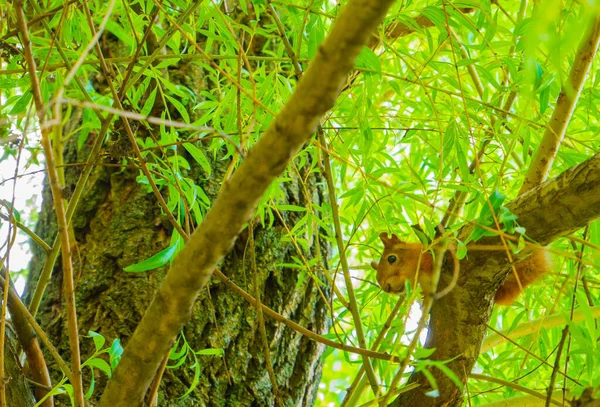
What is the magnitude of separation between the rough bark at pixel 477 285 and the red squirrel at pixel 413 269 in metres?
0.13

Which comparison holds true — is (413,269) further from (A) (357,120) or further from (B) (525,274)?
(A) (357,120)

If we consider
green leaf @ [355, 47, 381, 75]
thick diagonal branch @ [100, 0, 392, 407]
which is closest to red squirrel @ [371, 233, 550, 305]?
green leaf @ [355, 47, 381, 75]

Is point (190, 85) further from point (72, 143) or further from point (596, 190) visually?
point (596, 190)

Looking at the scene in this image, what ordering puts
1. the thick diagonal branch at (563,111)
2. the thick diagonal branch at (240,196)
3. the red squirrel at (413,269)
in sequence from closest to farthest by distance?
the thick diagonal branch at (240,196), the thick diagonal branch at (563,111), the red squirrel at (413,269)

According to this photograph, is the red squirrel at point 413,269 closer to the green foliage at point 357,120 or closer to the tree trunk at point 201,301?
the green foliage at point 357,120

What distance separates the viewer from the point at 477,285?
933mm

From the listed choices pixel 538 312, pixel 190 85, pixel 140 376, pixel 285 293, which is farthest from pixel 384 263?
pixel 140 376

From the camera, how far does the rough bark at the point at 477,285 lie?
0.83 m

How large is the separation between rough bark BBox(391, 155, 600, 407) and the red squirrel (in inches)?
5.0

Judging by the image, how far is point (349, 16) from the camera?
456mm

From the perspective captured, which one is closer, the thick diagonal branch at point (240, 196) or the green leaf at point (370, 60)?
the thick diagonal branch at point (240, 196)

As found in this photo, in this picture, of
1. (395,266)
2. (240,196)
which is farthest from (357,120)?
(240,196)

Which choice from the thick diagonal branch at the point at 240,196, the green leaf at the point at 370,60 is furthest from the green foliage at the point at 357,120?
the thick diagonal branch at the point at 240,196

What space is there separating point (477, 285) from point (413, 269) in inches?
17.5
